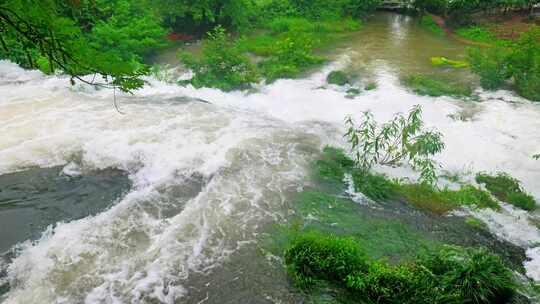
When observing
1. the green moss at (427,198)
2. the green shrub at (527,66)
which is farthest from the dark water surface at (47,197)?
the green shrub at (527,66)

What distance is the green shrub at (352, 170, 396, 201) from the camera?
22.7 ft

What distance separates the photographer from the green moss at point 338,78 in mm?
11272

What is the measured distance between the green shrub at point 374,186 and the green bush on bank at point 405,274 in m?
1.82

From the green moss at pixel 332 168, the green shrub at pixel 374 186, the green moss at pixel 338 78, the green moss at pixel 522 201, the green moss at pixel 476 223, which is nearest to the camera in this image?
the green moss at pixel 476 223

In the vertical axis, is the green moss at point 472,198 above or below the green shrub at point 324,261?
below

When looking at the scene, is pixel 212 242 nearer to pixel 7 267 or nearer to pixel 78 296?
pixel 78 296

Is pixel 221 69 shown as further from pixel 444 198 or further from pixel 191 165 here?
pixel 444 198

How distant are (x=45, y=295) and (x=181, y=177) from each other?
9.57ft

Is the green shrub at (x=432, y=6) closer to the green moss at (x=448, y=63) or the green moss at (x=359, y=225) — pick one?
the green moss at (x=448, y=63)

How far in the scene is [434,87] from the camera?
35.1ft

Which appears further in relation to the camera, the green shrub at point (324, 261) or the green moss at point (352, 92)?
the green moss at point (352, 92)

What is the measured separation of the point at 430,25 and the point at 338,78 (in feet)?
24.3

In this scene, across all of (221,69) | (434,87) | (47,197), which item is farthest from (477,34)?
(47,197)

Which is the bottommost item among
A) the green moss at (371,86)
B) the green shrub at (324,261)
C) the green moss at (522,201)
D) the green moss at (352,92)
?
the green moss at (522,201)
